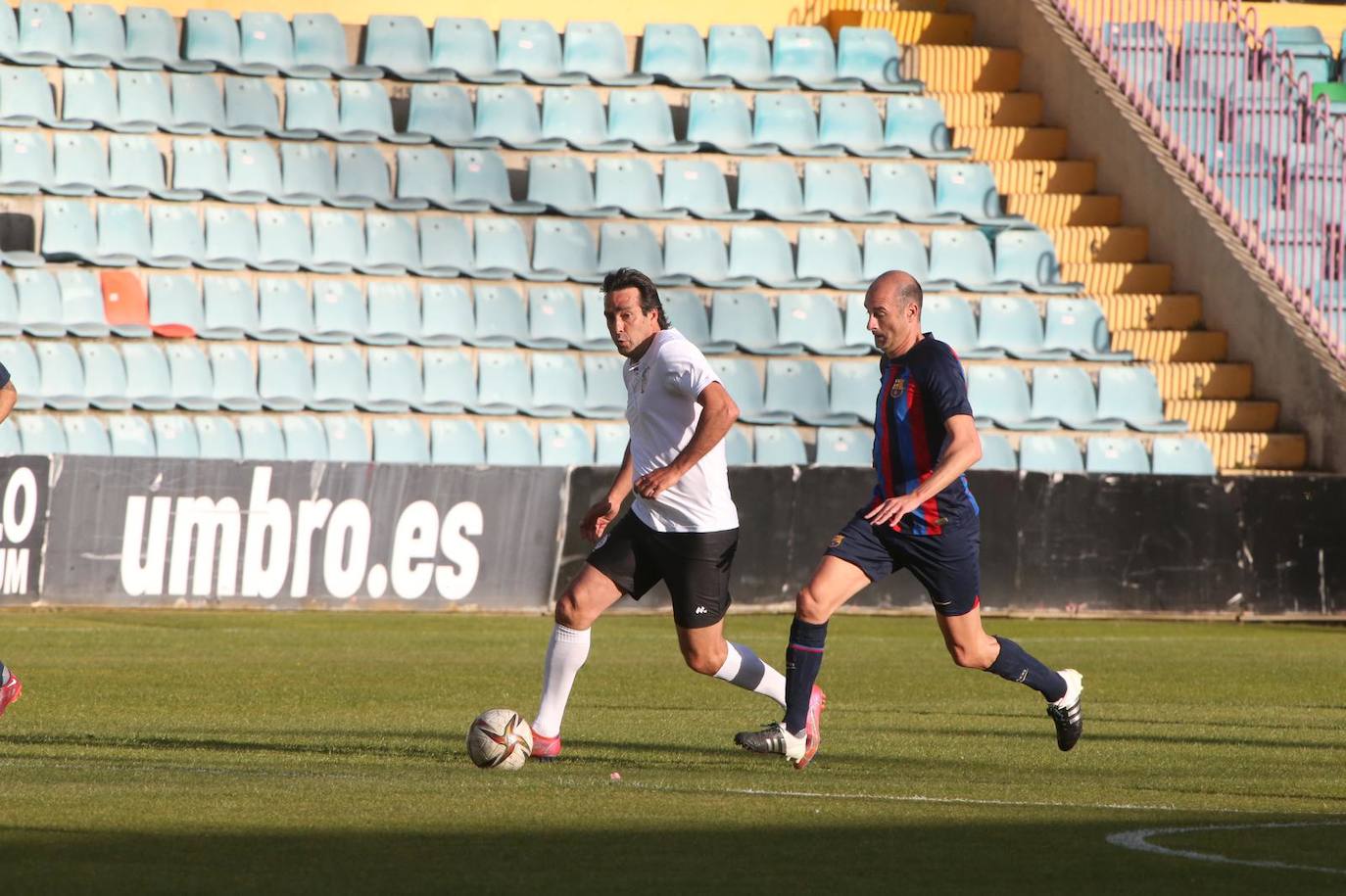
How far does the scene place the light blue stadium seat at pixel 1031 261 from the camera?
24.0 m

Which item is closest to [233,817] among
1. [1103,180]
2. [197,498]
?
[197,498]

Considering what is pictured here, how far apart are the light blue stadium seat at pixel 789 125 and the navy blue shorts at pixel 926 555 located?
15554mm

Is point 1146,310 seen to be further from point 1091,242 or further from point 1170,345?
point 1091,242

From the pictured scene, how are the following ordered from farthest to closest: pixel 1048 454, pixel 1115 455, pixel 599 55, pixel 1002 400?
pixel 599 55 < pixel 1002 400 < pixel 1115 455 < pixel 1048 454

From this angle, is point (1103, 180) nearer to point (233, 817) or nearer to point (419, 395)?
point (419, 395)

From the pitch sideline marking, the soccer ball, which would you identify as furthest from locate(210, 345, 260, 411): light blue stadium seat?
the pitch sideline marking

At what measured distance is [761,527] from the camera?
1916cm

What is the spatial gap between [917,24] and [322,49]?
756 centimetres

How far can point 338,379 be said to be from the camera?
20.9 m

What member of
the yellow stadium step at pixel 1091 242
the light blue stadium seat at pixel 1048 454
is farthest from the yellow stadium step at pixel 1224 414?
the yellow stadium step at pixel 1091 242

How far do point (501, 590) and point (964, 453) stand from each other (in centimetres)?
1026

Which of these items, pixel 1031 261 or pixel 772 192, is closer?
pixel 772 192

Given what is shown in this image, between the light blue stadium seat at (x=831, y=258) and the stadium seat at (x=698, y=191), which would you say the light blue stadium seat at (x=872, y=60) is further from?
the light blue stadium seat at (x=831, y=258)

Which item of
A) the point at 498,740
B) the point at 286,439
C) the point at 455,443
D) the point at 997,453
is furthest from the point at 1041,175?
the point at 498,740
